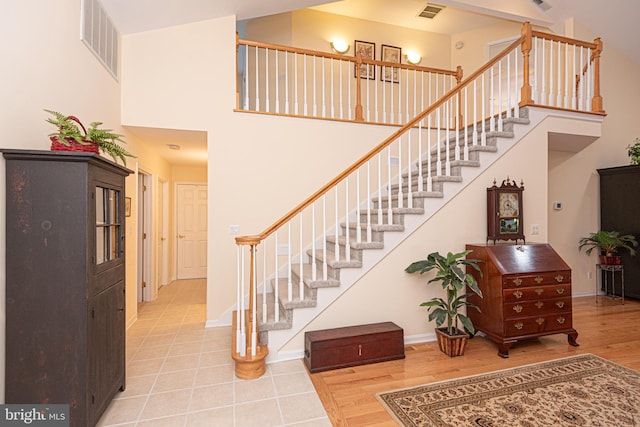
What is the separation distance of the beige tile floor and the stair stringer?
0.74 ft

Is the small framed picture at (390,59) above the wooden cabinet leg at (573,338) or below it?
above

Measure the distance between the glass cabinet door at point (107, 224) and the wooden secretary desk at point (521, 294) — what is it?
329 cm

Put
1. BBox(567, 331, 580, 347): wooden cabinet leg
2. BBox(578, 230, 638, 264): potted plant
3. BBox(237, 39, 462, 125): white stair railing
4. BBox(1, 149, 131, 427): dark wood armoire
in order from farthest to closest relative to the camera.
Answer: BBox(237, 39, 462, 125): white stair railing < BBox(578, 230, 638, 264): potted plant < BBox(567, 331, 580, 347): wooden cabinet leg < BBox(1, 149, 131, 427): dark wood armoire

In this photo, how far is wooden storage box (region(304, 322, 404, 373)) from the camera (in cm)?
266

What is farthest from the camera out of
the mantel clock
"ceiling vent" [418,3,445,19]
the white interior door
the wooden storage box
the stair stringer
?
the white interior door

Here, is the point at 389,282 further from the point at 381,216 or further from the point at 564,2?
the point at 564,2

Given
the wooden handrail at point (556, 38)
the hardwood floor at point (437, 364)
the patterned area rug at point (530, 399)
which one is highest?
the wooden handrail at point (556, 38)

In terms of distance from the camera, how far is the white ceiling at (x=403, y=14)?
3430mm

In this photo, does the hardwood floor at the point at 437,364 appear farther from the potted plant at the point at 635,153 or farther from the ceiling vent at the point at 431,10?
the ceiling vent at the point at 431,10

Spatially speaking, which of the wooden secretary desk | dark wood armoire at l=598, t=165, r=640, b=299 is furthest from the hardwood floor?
dark wood armoire at l=598, t=165, r=640, b=299

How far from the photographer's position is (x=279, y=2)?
3963 millimetres

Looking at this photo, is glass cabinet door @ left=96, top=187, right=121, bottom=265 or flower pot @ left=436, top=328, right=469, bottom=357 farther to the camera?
flower pot @ left=436, top=328, right=469, bottom=357

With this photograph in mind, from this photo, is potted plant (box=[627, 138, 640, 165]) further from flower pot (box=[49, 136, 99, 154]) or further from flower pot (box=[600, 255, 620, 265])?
flower pot (box=[49, 136, 99, 154])

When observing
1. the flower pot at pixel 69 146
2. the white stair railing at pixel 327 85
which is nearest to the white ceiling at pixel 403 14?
the white stair railing at pixel 327 85
